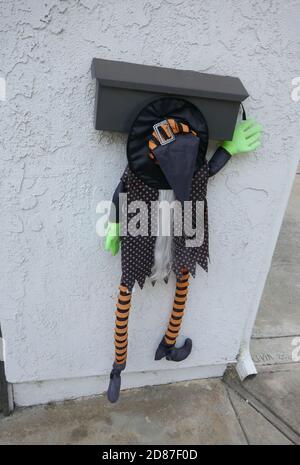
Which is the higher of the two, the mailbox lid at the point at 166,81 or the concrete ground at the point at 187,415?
the mailbox lid at the point at 166,81

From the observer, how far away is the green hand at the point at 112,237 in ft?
5.73

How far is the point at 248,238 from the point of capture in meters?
2.06

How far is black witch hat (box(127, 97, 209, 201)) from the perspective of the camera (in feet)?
4.99

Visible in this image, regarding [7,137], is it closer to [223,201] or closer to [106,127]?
[106,127]

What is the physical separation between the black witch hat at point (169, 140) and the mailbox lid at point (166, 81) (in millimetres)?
51

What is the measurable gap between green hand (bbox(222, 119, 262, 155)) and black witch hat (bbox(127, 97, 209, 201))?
176 mm

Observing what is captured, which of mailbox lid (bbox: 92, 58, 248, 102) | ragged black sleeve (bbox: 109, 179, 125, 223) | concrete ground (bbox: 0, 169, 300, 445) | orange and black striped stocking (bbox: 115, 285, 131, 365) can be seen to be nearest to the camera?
mailbox lid (bbox: 92, 58, 248, 102)

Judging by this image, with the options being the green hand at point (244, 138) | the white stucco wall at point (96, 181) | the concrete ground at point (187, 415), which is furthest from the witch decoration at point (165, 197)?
the concrete ground at point (187, 415)

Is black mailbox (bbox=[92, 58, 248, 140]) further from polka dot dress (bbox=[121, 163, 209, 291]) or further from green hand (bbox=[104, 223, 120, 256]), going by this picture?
green hand (bbox=[104, 223, 120, 256])

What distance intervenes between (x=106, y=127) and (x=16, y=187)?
46 centimetres
